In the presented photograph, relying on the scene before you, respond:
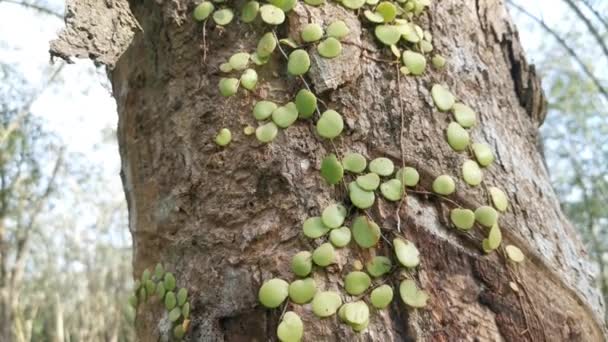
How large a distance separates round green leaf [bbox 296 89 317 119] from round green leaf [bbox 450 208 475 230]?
0.91 ft

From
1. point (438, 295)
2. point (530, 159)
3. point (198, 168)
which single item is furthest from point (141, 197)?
point (530, 159)

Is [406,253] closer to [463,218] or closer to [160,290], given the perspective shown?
[463,218]

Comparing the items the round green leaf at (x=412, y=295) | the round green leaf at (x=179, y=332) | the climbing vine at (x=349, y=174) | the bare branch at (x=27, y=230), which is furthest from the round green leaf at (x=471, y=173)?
the bare branch at (x=27, y=230)

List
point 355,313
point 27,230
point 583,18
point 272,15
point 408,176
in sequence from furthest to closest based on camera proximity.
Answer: point 27,230 < point 583,18 < point 272,15 < point 408,176 < point 355,313

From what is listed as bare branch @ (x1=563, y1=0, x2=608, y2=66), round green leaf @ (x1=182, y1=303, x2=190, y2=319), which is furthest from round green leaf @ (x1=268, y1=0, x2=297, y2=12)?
bare branch @ (x1=563, y1=0, x2=608, y2=66)

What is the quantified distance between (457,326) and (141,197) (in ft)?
2.18

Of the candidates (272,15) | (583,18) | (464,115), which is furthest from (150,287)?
(583,18)

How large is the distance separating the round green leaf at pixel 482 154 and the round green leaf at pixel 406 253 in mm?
215

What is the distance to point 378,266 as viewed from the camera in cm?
76

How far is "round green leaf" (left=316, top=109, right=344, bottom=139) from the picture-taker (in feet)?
2.72

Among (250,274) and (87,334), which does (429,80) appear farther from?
(87,334)

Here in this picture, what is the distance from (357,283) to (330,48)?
0.39m

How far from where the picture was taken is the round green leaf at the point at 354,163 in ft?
2.67

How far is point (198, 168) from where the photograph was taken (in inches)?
36.0
